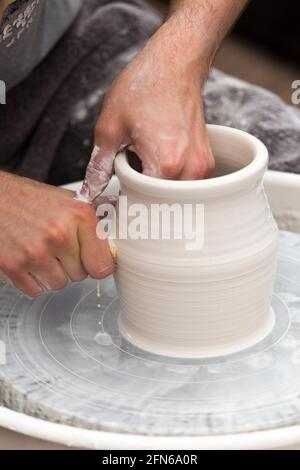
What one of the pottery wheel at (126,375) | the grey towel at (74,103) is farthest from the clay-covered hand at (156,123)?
the grey towel at (74,103)

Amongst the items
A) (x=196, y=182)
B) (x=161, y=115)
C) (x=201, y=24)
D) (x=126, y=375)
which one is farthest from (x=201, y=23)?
(x=126, y=375)

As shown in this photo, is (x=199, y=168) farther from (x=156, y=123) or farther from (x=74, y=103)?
(x=74, y=103)

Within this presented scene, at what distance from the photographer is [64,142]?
1.90 metres

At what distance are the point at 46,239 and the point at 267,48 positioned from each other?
2.67 metres

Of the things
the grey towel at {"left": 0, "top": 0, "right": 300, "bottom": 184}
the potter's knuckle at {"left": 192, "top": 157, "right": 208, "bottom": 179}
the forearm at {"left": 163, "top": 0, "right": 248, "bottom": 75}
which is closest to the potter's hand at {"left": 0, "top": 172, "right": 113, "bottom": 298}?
the potter's knuckle at {"left": 192, "top": 157, "right": 208, "bottom": 179}

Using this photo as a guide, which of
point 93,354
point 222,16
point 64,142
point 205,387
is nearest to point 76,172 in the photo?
point 64,142

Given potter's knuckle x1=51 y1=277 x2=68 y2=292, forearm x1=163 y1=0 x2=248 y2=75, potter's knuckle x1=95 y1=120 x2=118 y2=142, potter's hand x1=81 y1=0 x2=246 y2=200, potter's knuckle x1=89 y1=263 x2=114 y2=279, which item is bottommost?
potter's knuckle x1=51 y1=277 x2=68 y2=292

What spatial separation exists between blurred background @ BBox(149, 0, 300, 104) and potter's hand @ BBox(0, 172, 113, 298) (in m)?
2.25

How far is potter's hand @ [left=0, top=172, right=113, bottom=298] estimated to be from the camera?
1180 mm

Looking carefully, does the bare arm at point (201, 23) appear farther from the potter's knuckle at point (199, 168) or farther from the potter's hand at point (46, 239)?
the potter's hand at point (46, 239)

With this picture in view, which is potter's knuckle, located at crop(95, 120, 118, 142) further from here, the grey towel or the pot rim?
the grey towel

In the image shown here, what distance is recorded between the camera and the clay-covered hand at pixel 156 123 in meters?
1.16

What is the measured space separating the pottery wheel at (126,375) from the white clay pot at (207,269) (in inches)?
1.3

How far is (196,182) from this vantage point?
1.11 m
